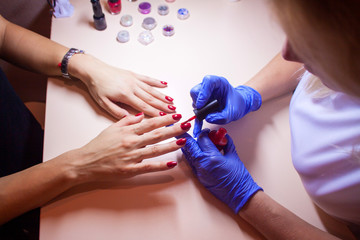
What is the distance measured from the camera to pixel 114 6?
1089 millimetres

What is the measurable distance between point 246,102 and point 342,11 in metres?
0.46

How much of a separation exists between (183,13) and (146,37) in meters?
0.24

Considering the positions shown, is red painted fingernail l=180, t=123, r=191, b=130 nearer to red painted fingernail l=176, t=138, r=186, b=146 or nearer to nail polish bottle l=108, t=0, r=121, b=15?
red painted fingernail l=176, t=138, r=186, b=146

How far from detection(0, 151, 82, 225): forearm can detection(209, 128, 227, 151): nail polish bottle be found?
0.45 m

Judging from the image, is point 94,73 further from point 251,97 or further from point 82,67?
point 251,97

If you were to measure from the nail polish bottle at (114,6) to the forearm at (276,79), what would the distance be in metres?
0.72

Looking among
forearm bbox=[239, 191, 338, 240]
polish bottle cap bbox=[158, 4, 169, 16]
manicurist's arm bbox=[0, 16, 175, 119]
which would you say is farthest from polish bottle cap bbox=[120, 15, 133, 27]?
forearm bbox=[239, 191, 338, 240]

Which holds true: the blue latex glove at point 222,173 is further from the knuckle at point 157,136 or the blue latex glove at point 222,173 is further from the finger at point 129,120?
the finger at point 129,120

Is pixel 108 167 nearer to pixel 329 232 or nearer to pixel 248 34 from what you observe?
pixel 329 232

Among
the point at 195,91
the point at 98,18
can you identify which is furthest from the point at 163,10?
the point at 195,91

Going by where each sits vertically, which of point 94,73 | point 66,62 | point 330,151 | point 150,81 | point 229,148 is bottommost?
point 330,151

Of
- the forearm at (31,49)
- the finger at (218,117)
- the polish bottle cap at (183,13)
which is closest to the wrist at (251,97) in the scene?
the finger at (218,117)

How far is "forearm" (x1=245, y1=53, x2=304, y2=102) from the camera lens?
2.92 ft

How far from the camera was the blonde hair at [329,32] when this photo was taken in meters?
0.38
